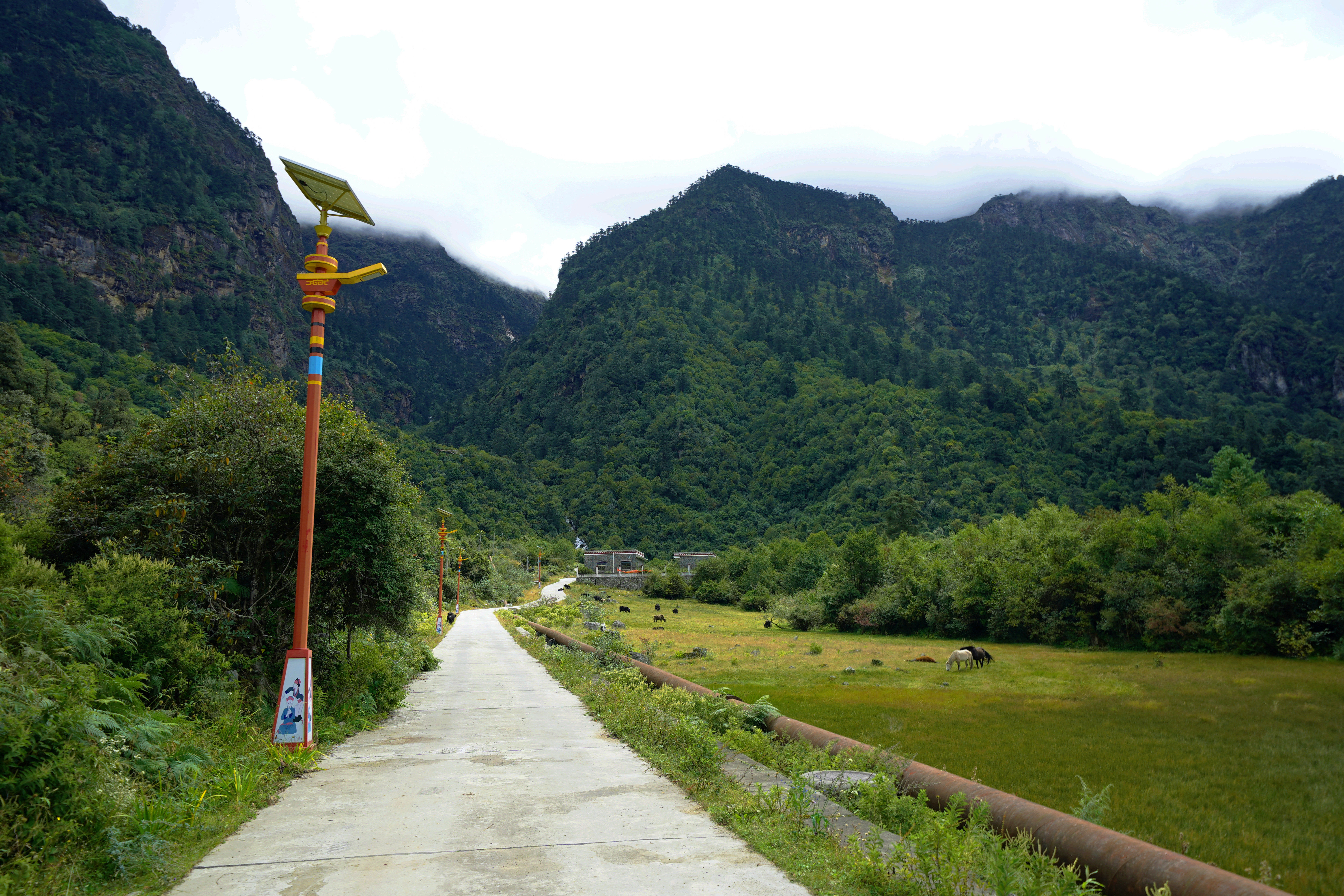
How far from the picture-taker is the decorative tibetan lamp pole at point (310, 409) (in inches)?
403

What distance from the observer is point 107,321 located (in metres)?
116

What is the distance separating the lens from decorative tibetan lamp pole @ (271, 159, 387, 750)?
33.6 feet

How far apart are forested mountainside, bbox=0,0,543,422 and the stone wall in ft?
243

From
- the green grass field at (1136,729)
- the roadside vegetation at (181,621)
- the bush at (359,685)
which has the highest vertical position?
the roadside vegetation at (181,621)

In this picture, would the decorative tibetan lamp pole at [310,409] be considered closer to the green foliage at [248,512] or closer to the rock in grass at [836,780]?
the green foliage at [248,512]

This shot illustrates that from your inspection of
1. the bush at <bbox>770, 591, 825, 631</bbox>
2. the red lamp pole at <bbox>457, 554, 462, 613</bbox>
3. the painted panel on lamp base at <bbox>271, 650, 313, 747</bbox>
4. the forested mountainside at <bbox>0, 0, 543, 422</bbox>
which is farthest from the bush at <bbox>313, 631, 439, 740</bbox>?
the forested mountainside at <bbox>0, 0, 543, 422</bbox>

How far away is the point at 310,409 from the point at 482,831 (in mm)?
6452

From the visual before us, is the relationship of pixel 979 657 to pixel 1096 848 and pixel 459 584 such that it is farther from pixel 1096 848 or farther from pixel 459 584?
pixel 459 584

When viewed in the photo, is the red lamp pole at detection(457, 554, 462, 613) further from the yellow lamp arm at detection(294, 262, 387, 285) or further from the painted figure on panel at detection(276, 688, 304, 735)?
the yellow lamp arm at detection(294, 262, 387, 285)

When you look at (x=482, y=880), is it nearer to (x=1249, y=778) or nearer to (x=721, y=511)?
(x=1249, y=778)

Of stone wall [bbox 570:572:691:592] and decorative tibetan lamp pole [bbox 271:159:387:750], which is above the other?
decorative tibetan lamp pole [bbox 271:159:387:750]

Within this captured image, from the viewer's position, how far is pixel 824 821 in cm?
695

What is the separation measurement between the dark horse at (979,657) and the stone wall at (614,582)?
6644cm

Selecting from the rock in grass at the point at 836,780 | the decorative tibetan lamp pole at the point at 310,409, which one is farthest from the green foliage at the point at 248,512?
the rock in grass at the point at 836,780
